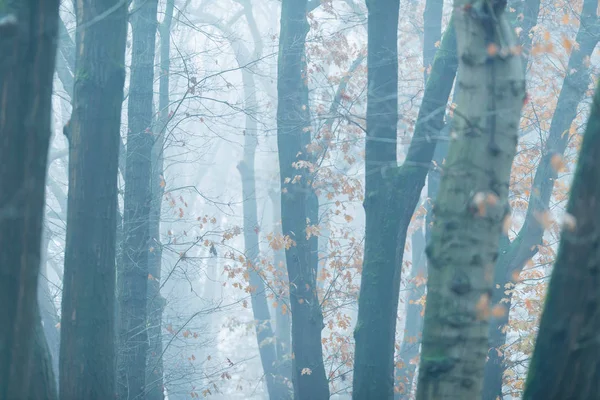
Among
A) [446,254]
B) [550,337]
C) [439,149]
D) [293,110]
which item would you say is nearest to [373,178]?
[293,110]

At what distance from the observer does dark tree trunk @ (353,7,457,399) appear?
25.9 ft

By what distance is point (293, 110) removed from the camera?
36.2 feet

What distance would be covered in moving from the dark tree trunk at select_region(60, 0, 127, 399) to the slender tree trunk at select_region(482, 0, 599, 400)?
6.70 meters

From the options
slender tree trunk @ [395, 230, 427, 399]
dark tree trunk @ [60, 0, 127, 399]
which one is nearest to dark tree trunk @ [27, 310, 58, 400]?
dark tree trunk @ [60, 0, 127, 399]

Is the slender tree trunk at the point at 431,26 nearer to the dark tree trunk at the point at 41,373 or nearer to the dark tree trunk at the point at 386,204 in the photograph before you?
the dark tree trunk at the point at 386,204

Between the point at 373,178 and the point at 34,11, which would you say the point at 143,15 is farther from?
the point at 34,11

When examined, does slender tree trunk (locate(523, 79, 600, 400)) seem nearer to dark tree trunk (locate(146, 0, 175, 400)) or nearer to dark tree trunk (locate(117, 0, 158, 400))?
dark tree trunk (locate(117, 0, 158, 400))

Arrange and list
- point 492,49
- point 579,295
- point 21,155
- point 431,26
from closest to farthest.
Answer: point 579,295 < point 21,155 < point 492,49 < point 431,26

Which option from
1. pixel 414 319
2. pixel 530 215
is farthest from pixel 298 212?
pixel 414 319

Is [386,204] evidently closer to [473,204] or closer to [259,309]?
[473,204]

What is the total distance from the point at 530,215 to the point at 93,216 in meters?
7.26

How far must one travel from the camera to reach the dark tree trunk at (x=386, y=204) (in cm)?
790

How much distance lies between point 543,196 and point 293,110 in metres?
4.35

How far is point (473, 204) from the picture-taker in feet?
12.8
